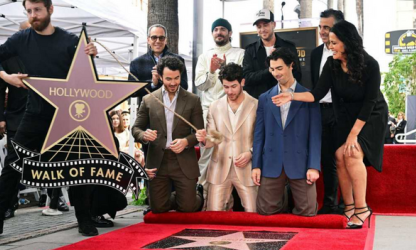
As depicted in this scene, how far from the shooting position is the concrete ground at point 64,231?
4039mm

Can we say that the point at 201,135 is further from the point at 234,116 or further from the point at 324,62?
the point at 324,62

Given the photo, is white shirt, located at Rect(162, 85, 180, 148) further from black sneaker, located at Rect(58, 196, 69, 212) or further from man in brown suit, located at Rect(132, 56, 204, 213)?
black sneaker, located at Rect(58, 196, 69, 212)

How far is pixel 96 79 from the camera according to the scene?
445cm

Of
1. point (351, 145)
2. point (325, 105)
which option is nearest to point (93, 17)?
point (325, 105)

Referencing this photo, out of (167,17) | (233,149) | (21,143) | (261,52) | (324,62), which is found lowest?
(233,149)

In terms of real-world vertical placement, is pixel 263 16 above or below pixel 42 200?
above

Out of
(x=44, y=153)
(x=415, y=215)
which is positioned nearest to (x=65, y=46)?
(x=44, y=153)

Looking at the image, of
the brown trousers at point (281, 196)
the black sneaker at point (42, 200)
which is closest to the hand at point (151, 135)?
the brown trousers at point (281, 196)

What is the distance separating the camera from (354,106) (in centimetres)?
470

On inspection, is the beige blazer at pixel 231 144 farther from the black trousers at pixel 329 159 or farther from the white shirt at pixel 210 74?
the black trousers at pixel 329 159

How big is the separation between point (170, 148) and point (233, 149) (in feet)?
1.89

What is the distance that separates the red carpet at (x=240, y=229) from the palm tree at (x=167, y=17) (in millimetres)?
2804

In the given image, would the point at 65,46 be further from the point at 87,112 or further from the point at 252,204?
the point at 252,204

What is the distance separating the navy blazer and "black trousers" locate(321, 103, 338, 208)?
346 millimetres
